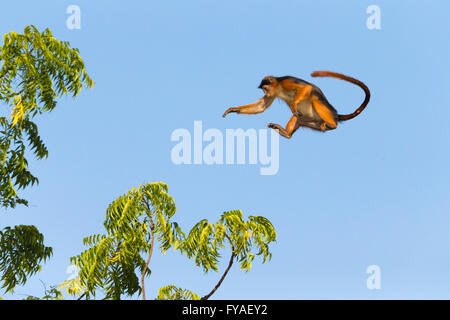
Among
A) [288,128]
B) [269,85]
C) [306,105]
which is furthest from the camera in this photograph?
[269,85]

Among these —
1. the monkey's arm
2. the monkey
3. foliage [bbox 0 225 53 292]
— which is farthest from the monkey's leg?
foliage [bbox 0 225 53 292]

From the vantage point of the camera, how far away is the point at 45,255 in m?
7.29

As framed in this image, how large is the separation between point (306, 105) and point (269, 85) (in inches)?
22.7

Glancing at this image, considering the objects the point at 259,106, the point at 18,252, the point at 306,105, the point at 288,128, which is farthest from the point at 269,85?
the point at 18,252

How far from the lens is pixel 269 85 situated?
6.37 meters

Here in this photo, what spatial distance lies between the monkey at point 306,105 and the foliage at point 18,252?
10.8 ft

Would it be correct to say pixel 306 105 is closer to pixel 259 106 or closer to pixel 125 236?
pixel 259 106

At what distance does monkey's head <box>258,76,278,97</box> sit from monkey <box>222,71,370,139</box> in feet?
0.04

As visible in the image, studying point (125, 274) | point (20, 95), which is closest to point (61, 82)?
point (20, 95)

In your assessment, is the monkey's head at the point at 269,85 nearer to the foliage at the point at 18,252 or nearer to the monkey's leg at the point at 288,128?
the monkey's leg at the point at 288,128

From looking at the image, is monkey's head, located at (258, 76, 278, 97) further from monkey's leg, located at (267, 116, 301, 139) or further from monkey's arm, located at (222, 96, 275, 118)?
monkey's leg, located at (267, 116, 301, 139)

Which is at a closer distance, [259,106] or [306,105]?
[306,105]

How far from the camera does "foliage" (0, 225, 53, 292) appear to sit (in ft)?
23.2
